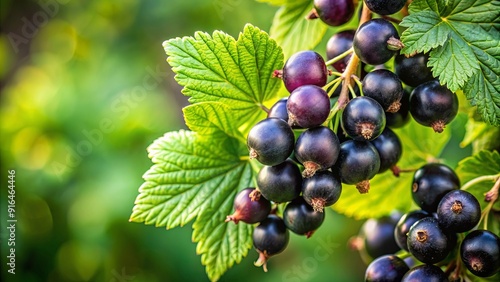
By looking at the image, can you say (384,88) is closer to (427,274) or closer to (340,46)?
(340,46)

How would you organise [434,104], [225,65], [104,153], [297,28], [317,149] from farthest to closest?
[104,153] < [297,28] < [225,65] < [434,104] < [317,149]

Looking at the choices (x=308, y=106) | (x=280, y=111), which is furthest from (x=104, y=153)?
(x=308, y=106)

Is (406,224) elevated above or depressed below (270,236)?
below

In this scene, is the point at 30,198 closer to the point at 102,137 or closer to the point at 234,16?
the point at 102,137

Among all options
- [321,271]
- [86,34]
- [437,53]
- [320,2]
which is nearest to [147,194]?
[320,2]

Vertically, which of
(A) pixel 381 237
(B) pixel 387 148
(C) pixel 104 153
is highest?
(B) pixel 387 148

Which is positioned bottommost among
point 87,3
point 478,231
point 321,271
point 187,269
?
point 321,271

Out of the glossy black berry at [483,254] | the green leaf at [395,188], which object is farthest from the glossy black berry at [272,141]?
the green leaf at [395,188]
